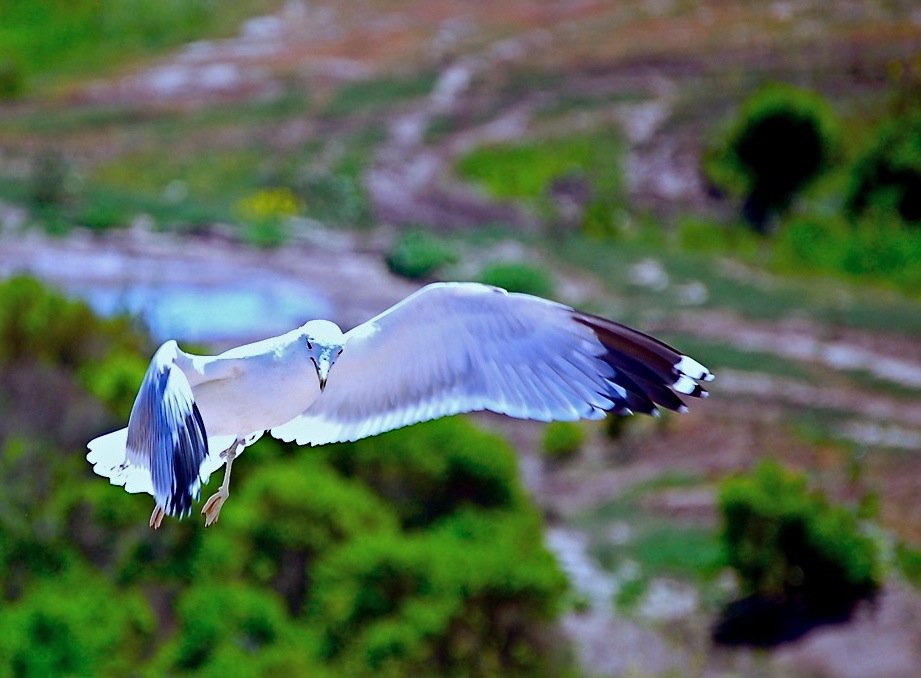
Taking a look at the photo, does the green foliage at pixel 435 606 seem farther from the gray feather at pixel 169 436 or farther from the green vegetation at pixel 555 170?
the green vegetation at pixel 555 170

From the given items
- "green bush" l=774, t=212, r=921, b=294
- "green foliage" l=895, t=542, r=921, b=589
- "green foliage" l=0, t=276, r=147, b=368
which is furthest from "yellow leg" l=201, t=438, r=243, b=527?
"green bush" l=774, t=212, r=921, b=294

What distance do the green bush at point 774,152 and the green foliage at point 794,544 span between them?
13585 mm

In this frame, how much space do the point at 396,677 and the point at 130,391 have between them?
4.27 meters

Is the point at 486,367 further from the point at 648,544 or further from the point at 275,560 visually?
the point at 648,544

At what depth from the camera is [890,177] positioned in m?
29.1

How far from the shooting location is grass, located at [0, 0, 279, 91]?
1372 inches

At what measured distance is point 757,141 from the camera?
2978cm

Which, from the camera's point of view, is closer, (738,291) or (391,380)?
(391,380)

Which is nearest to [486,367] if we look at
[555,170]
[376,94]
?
[555,170]

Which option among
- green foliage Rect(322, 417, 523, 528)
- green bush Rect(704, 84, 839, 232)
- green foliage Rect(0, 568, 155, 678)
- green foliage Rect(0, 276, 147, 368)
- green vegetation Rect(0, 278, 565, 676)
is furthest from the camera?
green bush Rect(704, 84, 839, 232)

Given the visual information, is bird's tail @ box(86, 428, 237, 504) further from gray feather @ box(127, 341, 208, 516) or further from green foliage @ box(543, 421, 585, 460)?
green foliage @ box(543, 421, 585, 460)

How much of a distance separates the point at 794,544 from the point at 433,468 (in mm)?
3360

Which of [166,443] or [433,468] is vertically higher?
[166,443]

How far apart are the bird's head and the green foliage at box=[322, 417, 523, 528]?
9.85 metres
